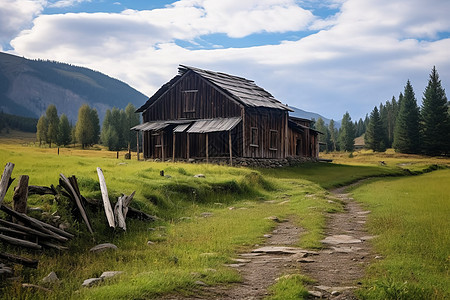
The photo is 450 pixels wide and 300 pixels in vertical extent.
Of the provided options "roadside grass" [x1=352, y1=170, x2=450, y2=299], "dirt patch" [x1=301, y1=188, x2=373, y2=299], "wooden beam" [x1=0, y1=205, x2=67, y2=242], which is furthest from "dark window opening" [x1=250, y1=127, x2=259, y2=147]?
"wooden beam" [x1=0, y1=205, x2=67, y2=242]

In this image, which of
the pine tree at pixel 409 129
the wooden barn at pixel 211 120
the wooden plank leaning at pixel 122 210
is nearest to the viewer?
the wooden plank leaning at pixel 122 210

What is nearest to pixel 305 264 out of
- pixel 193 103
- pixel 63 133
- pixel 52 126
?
pixel 193 103

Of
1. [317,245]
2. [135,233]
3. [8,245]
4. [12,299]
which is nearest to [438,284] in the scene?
[317,245]

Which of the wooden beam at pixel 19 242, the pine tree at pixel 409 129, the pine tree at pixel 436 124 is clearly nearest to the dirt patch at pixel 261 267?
the wooden beam at pixel 19 242

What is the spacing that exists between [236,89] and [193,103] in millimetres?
4467

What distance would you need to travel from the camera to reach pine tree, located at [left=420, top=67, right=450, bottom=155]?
255 feet

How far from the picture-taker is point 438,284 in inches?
286

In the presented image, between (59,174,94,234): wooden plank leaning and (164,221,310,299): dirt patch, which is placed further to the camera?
(59,174,94,234): wooden plank leaning

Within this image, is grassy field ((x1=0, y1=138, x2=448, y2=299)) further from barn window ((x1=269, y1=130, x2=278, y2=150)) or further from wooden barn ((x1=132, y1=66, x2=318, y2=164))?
barn window ((x1=269, y1=130, x2=278, y2=150))

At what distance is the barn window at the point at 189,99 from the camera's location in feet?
133

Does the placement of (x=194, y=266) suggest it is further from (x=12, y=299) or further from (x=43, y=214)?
(x=43, y=214)

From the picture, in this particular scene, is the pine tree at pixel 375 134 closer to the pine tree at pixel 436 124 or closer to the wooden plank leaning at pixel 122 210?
the pine tree at pixel 436 124

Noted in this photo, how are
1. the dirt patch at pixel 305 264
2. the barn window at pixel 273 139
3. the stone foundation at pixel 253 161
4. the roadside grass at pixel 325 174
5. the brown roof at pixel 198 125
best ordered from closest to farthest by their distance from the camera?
the dirt patch at pixel 305 264 < the roadside grass at pixel 325 174 < the brown roof at pixel 198 125 < the stone foundation at pixel 253 161 < the barn window at pixel 273 139

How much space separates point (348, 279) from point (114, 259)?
4952mm
